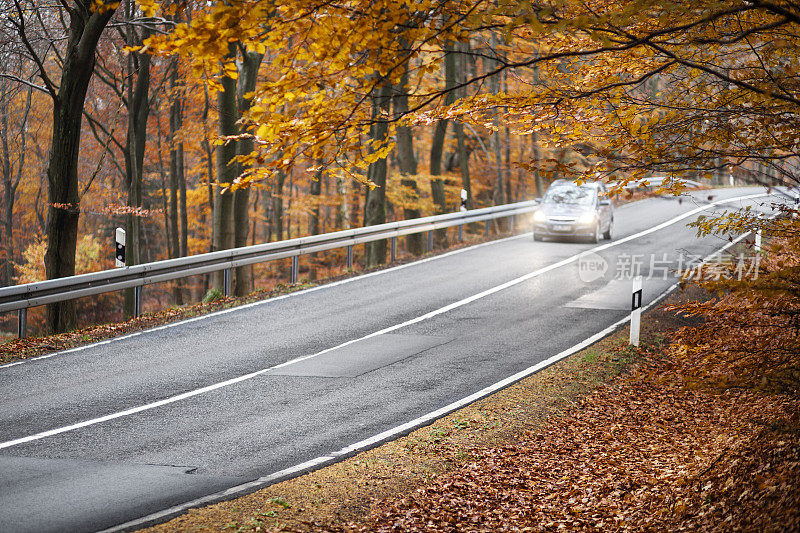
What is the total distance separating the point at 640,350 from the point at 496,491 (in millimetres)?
5552

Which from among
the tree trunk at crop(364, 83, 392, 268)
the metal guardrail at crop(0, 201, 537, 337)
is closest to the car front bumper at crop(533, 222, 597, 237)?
the metal guardrail at crop(0, 201, 537, 337)

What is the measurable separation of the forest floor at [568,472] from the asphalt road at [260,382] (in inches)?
24.9

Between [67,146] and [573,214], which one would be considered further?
[573,214]

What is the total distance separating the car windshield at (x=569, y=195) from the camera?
21.8 metres

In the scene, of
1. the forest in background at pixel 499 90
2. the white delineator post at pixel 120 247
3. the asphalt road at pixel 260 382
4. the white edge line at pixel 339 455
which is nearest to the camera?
the forest in background at pixel 499 90

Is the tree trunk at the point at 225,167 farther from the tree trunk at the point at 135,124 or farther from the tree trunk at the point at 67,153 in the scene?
the tree trunk at the point at 135,124

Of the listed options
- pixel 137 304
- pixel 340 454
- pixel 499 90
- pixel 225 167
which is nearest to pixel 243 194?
pixel 225 167

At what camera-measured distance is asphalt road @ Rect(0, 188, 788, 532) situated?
22.4 feet

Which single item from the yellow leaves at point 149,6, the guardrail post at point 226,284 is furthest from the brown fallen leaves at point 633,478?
the guardrail post at point 226,284

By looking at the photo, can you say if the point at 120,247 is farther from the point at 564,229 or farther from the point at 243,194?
the point at 564,229

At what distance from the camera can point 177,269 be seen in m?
15.0

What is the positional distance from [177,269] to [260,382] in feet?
19.3

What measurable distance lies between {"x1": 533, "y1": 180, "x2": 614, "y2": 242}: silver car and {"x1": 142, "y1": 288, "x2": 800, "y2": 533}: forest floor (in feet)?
38.5

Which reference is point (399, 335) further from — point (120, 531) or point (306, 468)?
point (120, 531)
